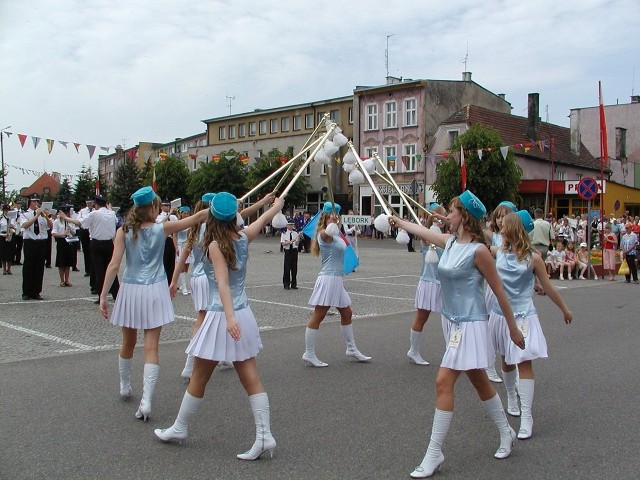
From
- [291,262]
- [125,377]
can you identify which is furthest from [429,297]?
[291,262]

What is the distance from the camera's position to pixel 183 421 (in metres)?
4.60

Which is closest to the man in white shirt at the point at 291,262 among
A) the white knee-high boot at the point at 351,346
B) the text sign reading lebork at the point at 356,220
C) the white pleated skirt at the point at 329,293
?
the white knee-high boot at the point at 351,346

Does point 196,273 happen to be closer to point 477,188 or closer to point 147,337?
point 147,337

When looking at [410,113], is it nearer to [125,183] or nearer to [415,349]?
[125,183]

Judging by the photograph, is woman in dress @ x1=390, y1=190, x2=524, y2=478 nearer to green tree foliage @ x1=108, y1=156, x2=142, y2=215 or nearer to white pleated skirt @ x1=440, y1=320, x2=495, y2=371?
white pleated skirt @ x1=440, y1=320, x2=495, y2=371

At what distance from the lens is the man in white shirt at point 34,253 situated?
12.3 m

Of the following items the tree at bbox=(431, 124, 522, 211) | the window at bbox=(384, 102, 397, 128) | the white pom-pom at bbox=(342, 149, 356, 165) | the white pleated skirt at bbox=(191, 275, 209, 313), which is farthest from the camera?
the window at bbox=(384, 102, 397, 128)

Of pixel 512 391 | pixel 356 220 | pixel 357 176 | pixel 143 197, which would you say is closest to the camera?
pixel 143 197

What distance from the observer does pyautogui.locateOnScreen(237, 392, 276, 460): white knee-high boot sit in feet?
14.6

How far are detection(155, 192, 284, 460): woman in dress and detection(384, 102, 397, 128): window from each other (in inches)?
1806

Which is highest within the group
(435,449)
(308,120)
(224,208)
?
(308,120)

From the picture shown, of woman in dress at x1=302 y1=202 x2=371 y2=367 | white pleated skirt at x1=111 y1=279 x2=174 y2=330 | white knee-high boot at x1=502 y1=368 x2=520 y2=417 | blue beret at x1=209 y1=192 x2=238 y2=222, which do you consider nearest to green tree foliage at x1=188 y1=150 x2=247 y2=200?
woman in dress at x1=302 y1=202 x2=371 y2=367

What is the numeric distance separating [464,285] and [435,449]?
3.63 ft

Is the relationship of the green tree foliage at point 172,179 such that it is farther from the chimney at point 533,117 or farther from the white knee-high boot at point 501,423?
the white knee-high boot at point 501,423
